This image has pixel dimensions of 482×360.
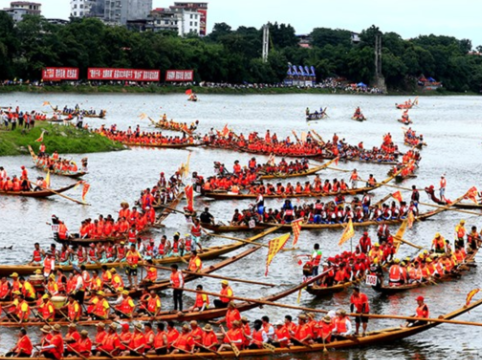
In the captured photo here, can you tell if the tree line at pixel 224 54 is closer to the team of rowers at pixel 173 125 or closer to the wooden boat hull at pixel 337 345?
the team of rowers at pixel 173 125

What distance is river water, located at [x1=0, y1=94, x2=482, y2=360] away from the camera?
Result: 22.4 meters

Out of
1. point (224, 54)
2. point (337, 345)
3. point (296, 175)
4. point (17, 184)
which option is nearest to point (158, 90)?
point (224, 54)

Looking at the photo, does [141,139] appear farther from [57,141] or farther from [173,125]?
[173,125]

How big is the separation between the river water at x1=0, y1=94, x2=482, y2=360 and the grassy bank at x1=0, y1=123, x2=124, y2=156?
1013mm

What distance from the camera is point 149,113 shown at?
83.7m

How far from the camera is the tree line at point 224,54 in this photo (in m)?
97.2

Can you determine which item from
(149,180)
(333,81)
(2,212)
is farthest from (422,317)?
(333,81)

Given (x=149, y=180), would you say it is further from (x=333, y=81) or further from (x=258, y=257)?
(x=333, y=81)

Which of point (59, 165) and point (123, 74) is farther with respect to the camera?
point (123, 74)

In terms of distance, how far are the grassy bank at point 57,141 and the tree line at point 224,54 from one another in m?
42.5

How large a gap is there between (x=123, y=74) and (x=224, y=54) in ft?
70.1

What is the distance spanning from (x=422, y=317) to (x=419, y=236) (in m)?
13.4

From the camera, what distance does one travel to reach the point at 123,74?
107062mm

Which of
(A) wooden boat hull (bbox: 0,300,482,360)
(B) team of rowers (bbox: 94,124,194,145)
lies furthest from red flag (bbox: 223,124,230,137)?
(A) wooden boat hull (bbox: 0,300,482,360)
